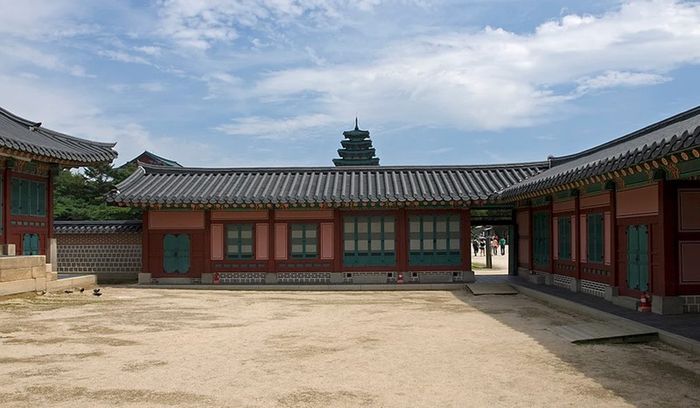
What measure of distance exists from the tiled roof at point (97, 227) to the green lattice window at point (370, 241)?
829 centimetres

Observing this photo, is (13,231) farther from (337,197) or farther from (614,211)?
(614,211)

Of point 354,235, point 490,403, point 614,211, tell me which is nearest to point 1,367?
point 490,403

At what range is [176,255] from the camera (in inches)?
936

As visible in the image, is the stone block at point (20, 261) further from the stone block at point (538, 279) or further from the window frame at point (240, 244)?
the stone block at point (538, 279)

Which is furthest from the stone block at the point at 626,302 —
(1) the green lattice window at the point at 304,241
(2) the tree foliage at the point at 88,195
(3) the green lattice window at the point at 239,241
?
(2) the tree foliage at the point at 88,195

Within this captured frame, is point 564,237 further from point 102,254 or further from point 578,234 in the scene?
point 102,254

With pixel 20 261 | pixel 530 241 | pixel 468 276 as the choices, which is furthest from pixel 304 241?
pixel 20 261

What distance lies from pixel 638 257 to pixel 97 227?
1971 cm

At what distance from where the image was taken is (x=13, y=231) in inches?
760

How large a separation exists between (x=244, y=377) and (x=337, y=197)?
14.7m

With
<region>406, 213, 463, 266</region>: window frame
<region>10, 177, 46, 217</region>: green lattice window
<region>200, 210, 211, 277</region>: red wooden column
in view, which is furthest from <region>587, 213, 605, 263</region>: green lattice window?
<region>10, 177, 46, 217</region>: green lattice window

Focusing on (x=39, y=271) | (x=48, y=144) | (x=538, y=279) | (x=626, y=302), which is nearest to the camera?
(x=626, y=302)

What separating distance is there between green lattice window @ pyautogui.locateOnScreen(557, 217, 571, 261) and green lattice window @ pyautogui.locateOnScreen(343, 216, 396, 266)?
6068mm

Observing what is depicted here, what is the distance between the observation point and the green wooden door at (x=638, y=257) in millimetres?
14141
